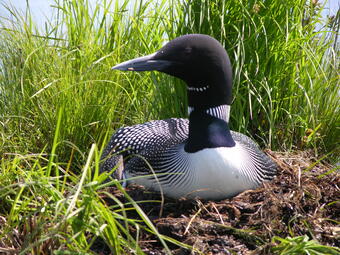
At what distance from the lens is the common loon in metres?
2.11

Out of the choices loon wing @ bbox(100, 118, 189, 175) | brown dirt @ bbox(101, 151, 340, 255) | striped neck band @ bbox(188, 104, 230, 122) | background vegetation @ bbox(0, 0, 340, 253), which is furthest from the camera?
background vegetation @ bbox(0, 0, 340, 253)

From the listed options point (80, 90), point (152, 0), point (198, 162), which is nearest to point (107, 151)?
point (80, 90)

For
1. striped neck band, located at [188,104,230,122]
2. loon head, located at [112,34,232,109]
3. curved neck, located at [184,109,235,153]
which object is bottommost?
curved neck, located at [184,109,235,153]

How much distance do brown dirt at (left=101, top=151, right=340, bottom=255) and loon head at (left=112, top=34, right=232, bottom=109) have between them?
434 mm

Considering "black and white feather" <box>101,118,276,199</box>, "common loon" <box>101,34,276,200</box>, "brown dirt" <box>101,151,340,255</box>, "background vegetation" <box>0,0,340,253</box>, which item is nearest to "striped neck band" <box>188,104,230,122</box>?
"common loon" <box>101,34,276,200</box>

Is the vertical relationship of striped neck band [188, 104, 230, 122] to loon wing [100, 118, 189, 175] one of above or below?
above

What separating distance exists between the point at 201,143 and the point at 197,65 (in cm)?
32

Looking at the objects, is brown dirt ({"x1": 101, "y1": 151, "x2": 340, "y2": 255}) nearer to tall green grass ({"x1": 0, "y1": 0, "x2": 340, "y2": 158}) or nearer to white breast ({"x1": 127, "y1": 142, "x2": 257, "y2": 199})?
white breast ({"x1": 127, "y1": 142, "x2": 257, "y2": 199})

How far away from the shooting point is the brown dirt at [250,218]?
77.0 inches

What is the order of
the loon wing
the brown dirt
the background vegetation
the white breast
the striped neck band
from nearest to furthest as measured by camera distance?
the brown dirt → the white breast → the striped neck band → the loon wing → the background vegetation

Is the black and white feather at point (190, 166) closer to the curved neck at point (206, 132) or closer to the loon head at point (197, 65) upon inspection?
the curved neck at point (206, 132)

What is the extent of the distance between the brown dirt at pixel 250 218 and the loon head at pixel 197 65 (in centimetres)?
43

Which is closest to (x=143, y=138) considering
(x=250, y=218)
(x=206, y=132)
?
(x=206, y=132)

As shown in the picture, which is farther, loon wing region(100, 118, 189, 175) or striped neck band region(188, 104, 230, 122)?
loon wing region(100, 118, 189, 175)
